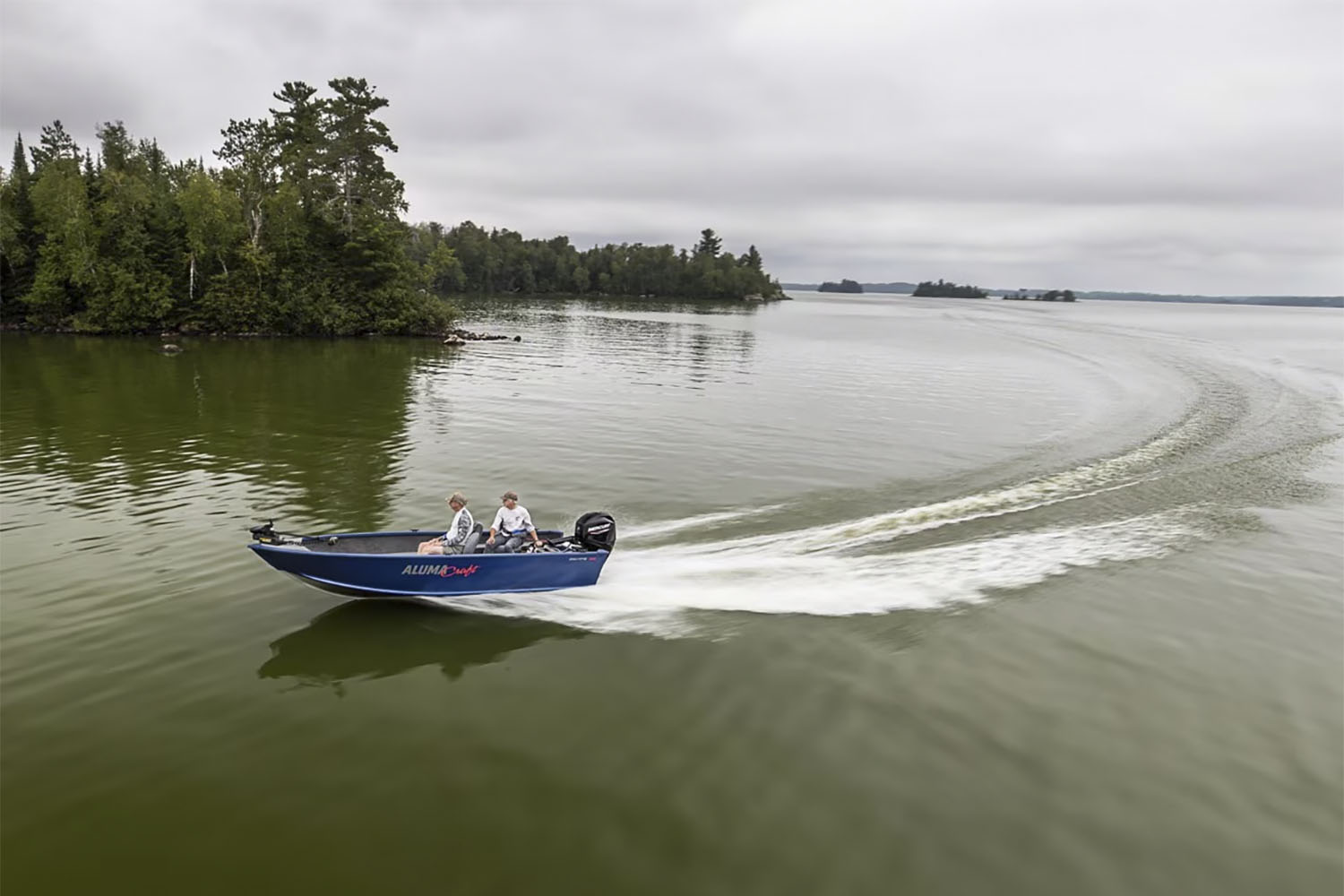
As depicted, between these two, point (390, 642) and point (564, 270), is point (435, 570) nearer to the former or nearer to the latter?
point (390, 642)

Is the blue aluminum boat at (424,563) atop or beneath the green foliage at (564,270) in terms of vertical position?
beneath

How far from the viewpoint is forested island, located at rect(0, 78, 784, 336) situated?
57.1m

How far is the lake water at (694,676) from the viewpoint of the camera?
7.92 meters

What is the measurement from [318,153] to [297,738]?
219 feet

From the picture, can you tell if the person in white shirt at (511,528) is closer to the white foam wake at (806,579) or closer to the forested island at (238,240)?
the white foam wake at (806,579)

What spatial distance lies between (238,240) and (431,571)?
63.6 m

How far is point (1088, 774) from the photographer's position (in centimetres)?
930

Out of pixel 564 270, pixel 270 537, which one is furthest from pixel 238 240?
pixel 564 270

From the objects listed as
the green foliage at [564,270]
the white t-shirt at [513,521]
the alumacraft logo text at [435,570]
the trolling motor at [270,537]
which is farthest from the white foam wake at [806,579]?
the green foliage at [564,270]

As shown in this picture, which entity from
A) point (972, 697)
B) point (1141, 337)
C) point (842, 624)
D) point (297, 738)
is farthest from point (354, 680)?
point (1141, 337)

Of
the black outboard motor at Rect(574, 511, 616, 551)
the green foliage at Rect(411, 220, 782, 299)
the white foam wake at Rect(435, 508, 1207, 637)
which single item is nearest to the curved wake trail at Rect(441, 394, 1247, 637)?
the white foam wake at Rect(435, 508, 1207, 637)

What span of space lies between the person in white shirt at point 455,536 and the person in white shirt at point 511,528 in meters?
0.50

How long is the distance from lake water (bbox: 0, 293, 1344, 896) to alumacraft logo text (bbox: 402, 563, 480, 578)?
97 cm

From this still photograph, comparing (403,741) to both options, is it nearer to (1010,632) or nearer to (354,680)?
(354,680)
